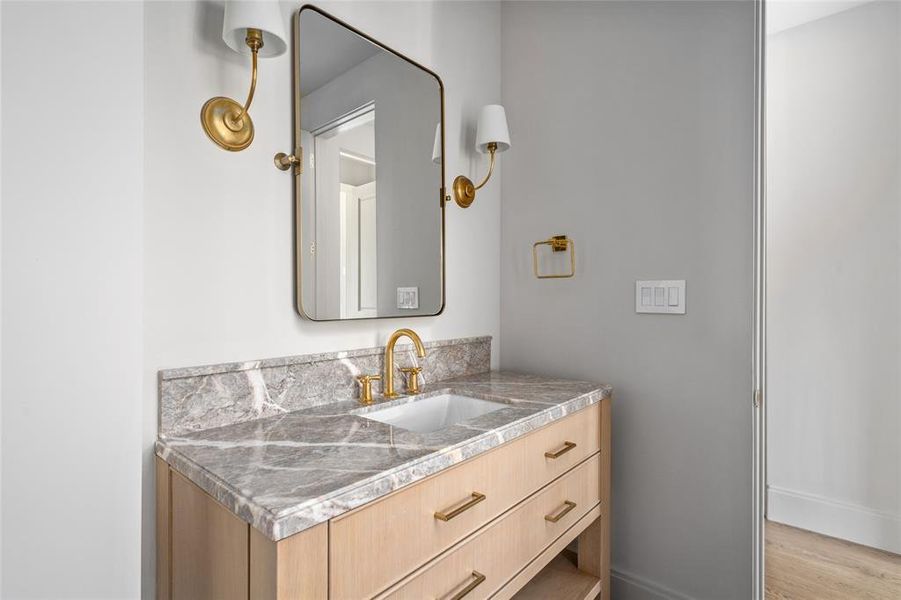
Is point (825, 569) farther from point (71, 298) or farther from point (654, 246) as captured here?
point (71, 298)

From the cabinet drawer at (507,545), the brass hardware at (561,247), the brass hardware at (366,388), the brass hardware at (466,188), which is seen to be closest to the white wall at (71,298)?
the cabinet drawer at (507,545)

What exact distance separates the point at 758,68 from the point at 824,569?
6.36 feet

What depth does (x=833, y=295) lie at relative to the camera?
2145 mm

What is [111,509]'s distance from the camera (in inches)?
27.5

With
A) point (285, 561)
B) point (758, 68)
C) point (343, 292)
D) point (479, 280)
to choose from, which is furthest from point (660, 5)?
point (285, 561)

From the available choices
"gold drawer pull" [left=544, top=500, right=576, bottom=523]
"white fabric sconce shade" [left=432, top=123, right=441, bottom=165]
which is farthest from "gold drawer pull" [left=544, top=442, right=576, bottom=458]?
"white fabric sconce shade" [left=432, top=123, right=441, bottom=165]

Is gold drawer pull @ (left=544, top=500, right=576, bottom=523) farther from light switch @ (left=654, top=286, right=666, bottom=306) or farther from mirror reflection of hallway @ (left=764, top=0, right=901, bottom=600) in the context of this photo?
mirror reflection of hallway @ (left=764, top=0, right=901, bottom=600)

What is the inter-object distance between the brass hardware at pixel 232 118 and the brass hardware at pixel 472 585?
3.79 feet

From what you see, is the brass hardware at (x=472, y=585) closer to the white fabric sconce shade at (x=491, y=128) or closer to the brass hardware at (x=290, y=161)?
the brass hardware at (x=290, y=161)

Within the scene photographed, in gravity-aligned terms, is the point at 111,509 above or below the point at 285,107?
below

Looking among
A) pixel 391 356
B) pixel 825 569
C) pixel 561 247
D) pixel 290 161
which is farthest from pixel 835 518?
pixel 290 161

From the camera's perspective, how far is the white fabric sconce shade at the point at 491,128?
1756 mm

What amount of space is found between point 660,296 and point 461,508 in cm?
103

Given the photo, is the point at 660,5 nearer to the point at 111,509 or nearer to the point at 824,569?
the point at 111,509
